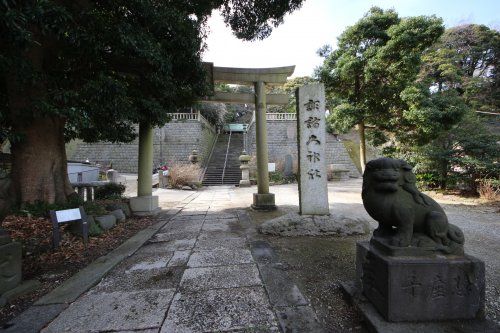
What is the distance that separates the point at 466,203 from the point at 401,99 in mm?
5051

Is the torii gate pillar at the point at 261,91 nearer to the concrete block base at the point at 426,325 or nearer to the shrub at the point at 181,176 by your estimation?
the concrete block base at the point at 426,325

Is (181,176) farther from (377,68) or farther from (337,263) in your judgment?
(337,263)

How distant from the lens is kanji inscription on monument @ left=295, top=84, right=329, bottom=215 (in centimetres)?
465

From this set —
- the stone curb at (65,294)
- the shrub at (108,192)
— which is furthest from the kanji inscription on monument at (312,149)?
the shrub at (108,192)

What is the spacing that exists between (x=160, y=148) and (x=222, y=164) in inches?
221

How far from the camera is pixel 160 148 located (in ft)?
67.7

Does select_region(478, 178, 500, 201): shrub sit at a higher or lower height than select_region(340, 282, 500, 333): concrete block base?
higher

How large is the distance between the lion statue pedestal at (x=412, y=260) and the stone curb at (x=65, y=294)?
2616 millimetres

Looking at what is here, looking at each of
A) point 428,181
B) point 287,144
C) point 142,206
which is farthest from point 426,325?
point 287,144

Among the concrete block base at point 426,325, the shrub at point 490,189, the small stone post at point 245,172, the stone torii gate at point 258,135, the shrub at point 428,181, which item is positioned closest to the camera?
the concrete block base at point 426,325

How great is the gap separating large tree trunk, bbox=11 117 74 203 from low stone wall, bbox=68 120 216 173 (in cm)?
1533

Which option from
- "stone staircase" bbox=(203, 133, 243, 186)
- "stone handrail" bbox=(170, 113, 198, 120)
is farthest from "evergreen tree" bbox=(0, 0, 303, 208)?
"stone handrail" bbox=(170, 113, 198, 120)

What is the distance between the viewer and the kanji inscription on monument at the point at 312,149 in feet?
15.3

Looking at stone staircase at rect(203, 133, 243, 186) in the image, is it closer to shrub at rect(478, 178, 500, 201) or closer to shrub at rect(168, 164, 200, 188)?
shrub at rect(168, 164, 200, 188)
